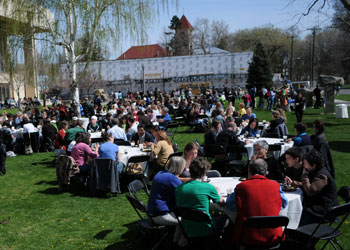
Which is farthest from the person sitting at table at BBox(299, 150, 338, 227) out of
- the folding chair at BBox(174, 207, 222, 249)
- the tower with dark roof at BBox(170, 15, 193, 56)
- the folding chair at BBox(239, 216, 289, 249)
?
the tower with dark roof at BBox(170, 15, 193, 56)

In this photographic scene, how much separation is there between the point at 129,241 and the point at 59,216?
1982mm

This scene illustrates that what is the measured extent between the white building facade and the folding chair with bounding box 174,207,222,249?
52.3 metres

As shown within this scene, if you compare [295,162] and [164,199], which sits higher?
[295,162]

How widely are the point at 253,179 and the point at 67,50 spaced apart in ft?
33.3

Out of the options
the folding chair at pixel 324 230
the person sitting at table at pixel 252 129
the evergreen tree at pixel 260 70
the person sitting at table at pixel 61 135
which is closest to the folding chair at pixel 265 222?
the folding chair at pixel 324 230

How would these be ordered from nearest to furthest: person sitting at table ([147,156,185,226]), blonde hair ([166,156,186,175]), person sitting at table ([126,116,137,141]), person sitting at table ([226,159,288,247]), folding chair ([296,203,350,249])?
person sitting at table ([226,159,288,247]) < folding chair ([296,203,350,249]) < person sitting at table ([147,156,185,226]) < blonde hair ([166,156,186,175]) < person sitting at table ([126,116,137,141])

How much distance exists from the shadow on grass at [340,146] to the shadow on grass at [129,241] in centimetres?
874

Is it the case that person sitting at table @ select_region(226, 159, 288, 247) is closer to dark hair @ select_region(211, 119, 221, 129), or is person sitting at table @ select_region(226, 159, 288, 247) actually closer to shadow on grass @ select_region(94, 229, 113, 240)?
shadow on grass @ select_region(94, 229, 113, 240)

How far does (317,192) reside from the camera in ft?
15.9

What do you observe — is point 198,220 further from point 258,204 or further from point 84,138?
point 84,138

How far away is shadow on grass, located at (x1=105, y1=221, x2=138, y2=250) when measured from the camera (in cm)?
545

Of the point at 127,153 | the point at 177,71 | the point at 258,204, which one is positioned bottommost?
the point at 127,153

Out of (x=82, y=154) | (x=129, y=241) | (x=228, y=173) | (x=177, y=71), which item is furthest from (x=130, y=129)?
(x=177, y=71)

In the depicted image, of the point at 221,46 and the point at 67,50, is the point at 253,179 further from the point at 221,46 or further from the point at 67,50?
the point at 221,46
